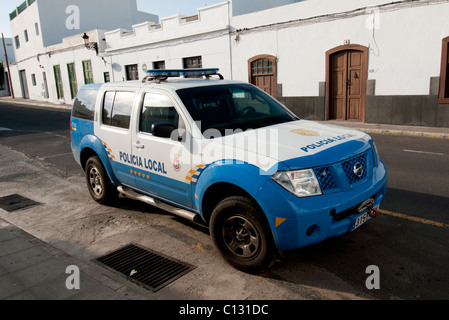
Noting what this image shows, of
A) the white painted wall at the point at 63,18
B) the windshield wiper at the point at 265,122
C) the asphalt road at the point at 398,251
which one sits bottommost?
the asphalt road at the point at 398,251

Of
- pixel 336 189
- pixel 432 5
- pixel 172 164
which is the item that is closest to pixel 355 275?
pixel 336 189

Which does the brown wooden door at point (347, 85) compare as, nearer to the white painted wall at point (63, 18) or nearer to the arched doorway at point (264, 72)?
the arched doorway at point (264, 72)

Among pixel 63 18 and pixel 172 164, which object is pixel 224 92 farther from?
pixel 63 18

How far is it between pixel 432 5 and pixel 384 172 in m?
11.0

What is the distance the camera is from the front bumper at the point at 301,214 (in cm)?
318

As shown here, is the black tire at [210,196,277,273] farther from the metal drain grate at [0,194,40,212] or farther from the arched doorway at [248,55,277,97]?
the arched doorway at [248,55,277,97]

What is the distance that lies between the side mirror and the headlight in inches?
58.9

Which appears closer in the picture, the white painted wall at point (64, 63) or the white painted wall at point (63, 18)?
the white painted wall at point (64, 63)

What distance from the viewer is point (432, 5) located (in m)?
12.2

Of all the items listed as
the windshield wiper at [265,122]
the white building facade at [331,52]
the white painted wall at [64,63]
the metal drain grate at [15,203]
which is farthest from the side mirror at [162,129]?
the white painted wall at [64,63]

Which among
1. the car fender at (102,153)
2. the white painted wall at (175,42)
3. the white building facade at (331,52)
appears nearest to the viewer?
the car fender at (102,153)

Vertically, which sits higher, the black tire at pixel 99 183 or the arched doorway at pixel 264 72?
the arched doorway at pixel 264 72

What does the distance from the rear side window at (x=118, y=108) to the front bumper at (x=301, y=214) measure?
2.56 m

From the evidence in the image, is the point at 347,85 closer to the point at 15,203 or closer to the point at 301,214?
the point at 15,203
